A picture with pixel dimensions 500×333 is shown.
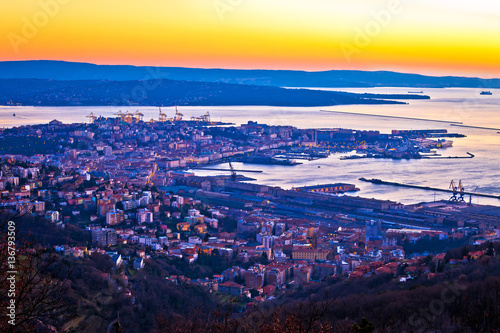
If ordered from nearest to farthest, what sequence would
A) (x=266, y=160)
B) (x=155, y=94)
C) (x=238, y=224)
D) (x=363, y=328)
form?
1. (x=363, y=328)
2. (x=238, y=224)
3. (x=266, y=160)
4. (x=155, y=94)

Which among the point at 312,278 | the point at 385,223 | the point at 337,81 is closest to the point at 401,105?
the point at 337,81

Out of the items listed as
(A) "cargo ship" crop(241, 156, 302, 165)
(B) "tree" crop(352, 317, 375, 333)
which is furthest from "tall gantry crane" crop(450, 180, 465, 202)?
(B) "tree" crop(352, 317, 375, 333)

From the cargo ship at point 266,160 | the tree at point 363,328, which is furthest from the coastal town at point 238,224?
the tree at point 363,328

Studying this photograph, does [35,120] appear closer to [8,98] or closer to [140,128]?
[140,128]

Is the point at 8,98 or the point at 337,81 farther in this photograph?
the point at 337,81

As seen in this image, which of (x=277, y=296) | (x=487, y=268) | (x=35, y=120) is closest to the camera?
(x=487, y=268)

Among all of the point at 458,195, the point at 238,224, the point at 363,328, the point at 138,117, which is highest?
the point at 138,117

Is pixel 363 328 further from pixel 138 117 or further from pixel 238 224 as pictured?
pixel 138 117

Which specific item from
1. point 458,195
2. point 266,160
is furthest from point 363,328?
point 266,160
